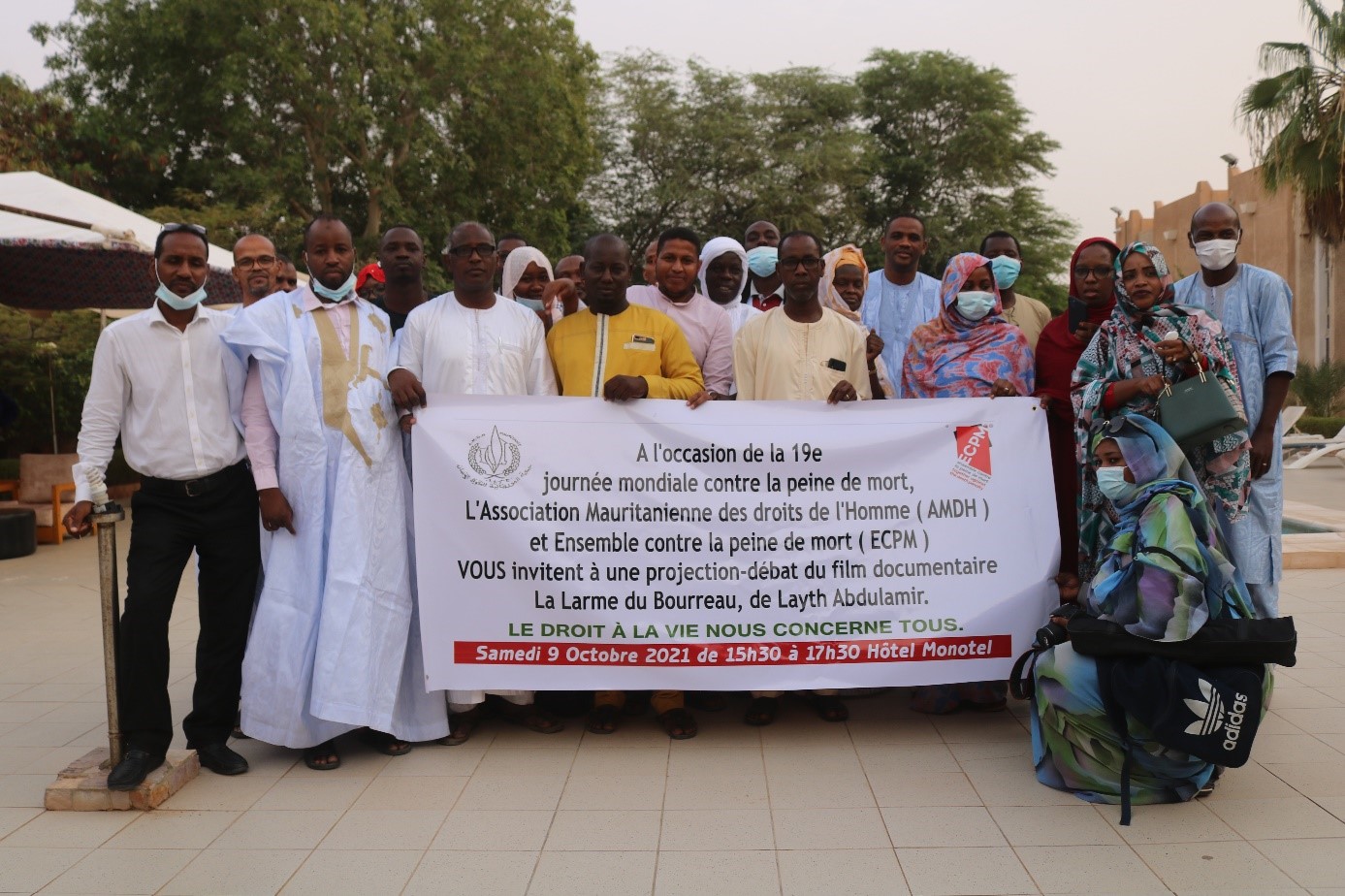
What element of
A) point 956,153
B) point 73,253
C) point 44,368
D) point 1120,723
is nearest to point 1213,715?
point 1120,723

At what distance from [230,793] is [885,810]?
7.59 ft

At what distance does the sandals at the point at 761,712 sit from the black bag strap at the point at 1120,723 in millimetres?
1453

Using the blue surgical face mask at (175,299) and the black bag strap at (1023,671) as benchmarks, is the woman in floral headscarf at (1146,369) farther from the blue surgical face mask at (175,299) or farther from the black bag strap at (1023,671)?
the blue surgical face mask at (175,299)

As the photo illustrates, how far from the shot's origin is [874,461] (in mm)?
4641

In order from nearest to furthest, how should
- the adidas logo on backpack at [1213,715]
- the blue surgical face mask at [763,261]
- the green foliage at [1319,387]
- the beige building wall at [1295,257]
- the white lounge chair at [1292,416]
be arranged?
the adidas logo on backpack at [1213,715] → the blue surgical face mask at [763,261] → the white lounge chair at [1292,416] → the green foliage at [1319,387] → the beige building wall at [1295,257]

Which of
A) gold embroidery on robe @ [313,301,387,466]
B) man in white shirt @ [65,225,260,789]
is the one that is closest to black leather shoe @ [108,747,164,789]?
man in white shirt @ [65,225,260,789]

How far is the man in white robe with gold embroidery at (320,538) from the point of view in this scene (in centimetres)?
433

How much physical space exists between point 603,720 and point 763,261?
276 cm

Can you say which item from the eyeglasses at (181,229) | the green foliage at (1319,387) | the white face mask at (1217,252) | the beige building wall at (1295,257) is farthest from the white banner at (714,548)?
the beige building wall at (1295,257)

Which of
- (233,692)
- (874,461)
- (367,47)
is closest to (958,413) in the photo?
(874,461)

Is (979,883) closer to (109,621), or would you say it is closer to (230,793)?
(230,793)

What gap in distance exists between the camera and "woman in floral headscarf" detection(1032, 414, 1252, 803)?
12.1ft

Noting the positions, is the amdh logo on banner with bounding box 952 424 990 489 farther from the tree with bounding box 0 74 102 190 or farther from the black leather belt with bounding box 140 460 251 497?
the tree with bounding box 0 74 102 190

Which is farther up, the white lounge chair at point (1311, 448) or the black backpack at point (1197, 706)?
the white lounge chair at point (1311, 448)
